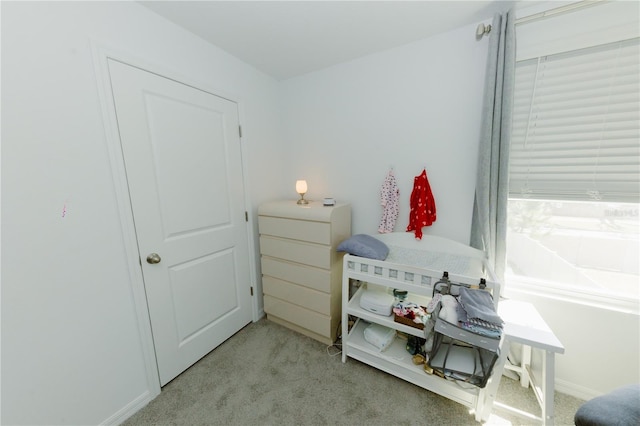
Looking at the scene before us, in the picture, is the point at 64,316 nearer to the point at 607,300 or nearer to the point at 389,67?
the point at 389,67

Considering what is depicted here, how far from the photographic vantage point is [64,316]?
1.08 meters

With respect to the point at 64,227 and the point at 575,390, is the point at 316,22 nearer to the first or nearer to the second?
the point at 64,227

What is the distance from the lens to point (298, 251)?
1840 mm

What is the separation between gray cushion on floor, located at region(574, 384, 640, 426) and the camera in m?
0.75

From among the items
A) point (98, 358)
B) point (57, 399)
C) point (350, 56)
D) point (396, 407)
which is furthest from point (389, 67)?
point (57, 399)

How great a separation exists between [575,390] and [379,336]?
4.02ft

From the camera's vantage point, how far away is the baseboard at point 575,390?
1358 mm

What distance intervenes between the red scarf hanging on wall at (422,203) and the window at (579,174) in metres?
0.50

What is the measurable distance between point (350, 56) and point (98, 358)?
8.67 feet

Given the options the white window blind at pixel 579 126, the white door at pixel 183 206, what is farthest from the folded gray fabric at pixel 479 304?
the white door at pixel 183 206

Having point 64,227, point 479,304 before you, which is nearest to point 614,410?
point 479,304

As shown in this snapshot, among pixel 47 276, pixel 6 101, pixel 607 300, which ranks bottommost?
pixel 607 300

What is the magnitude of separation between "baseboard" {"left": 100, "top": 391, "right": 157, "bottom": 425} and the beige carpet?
0.12 feet

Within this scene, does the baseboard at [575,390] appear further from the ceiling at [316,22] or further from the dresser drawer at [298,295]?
the ceiling at [316,22]
